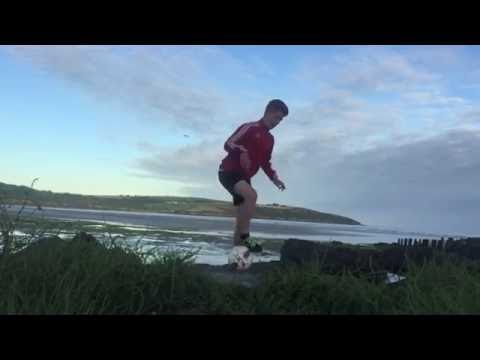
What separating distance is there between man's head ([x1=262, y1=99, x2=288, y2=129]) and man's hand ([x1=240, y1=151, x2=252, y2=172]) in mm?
373

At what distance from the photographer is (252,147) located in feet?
16.1

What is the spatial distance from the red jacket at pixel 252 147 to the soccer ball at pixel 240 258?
2.65 feet

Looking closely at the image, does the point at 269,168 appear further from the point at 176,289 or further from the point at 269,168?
the point at 176,289

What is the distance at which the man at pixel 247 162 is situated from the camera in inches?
192

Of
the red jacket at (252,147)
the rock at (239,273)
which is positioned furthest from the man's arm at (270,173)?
the rock at (239,273)

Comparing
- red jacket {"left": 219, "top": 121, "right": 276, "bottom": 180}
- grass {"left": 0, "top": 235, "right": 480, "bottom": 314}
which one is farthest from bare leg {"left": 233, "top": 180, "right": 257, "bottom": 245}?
grass {"left": 0, "top": 235, "right": 480, "bottom": 314}

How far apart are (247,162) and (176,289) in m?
1.39

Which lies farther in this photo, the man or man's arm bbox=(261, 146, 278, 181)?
man's arm bbox=(261, 146, 278, 181)

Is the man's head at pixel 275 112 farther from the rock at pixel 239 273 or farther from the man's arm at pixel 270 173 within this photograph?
the rock at pixel 239 273

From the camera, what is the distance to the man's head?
15.9 feet

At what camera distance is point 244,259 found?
5.33 metres

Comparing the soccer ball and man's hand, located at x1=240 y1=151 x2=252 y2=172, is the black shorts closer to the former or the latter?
man's hand, located at x1=240 y1=151 x2=252 y2=172

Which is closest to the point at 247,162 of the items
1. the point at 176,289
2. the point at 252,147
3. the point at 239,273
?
the point at 252,147
